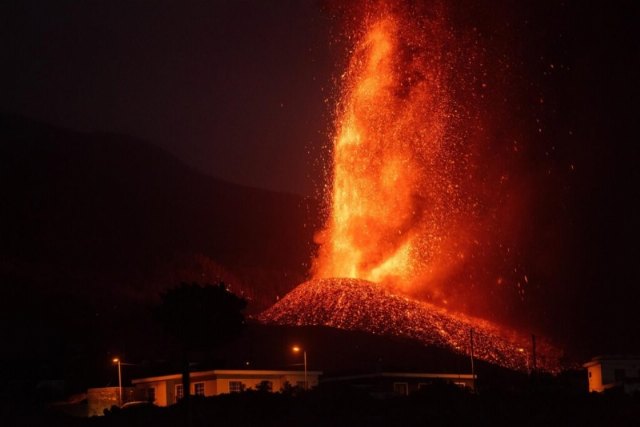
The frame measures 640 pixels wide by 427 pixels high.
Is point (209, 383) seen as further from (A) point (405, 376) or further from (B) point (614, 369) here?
(B) point (614, 369)

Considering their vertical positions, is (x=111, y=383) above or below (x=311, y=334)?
below

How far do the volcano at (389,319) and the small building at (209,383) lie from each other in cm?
4326

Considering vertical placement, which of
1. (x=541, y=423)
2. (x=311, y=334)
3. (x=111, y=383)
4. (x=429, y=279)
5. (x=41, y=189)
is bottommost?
(x=541, y=423)

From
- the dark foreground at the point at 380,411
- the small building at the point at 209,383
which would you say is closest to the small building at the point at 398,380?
the small building at the point at 209,383

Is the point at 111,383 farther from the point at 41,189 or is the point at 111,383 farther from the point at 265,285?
the point at 41,189

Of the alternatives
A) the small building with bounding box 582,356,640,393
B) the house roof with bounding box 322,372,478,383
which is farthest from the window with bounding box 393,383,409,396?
the small building with bounding box 582,356,640,393

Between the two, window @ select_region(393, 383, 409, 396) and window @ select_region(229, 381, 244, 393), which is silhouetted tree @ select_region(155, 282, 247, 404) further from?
window @ select_region(393, 383, 409, 396)

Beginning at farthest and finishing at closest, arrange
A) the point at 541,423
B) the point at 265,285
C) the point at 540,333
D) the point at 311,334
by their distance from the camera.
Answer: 1. the point at 265,285
2. the point at 540,333
3. the point at 311,334
4. the point at 541,423

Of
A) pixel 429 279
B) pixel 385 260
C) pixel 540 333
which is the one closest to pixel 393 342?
pixel 385 260

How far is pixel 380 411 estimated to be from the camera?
46250mm

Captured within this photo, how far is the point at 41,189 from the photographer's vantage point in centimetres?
19950

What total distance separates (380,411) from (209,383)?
72.2ft

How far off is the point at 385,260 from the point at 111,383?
6290cm

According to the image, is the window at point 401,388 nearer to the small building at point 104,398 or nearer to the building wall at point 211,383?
the building wall at point 211,383
